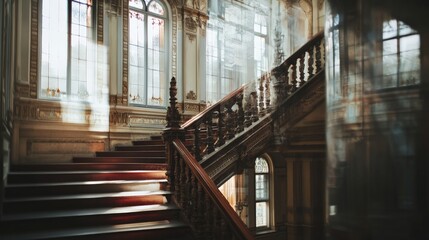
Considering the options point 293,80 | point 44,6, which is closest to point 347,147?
point 293,80

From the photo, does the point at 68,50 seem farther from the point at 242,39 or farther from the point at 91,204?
the point at 242,39

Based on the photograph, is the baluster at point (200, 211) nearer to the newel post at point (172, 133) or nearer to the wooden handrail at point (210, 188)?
the wooden handrail at point (210, 188)

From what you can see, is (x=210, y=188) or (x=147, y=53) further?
(x=147, y=53)

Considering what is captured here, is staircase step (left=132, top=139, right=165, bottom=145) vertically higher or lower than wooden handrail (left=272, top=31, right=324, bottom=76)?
lower

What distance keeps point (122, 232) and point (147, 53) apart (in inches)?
192

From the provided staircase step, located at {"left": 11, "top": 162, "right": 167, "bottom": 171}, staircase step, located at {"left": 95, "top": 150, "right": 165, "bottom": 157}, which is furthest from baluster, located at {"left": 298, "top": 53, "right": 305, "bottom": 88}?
staircase step, located at {"left": 95, "top": 150, "right": 165, "bottom": 157}

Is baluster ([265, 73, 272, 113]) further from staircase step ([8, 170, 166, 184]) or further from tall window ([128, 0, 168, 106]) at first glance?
tall window ([128, 0, 168, 106])

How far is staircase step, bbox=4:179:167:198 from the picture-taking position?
4.38 meters

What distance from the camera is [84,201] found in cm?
422

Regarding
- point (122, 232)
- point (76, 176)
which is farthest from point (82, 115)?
point (122, 232)

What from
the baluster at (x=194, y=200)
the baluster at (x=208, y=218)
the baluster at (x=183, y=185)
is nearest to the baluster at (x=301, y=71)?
the baluster at (x=208, y=218)

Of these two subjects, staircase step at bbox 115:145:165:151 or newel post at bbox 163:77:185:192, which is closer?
newel post at bbox 163:77:185:192

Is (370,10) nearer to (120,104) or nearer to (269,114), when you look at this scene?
(269,114)

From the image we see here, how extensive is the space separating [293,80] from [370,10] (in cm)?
24
